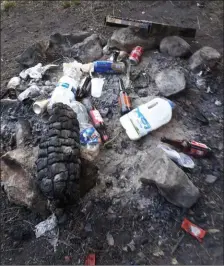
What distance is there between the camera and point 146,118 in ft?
9.10

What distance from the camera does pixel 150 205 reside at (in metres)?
2.45

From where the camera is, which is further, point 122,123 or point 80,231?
point 122,123

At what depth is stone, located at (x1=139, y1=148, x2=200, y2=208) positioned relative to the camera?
234 centimetres

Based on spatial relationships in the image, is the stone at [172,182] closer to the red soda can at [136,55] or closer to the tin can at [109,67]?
the tin can at [109,67]

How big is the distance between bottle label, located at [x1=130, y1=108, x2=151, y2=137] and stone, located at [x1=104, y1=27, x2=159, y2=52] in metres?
1.09

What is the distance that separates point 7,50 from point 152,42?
1.95 metres

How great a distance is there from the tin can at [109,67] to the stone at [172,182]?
1.20 metres

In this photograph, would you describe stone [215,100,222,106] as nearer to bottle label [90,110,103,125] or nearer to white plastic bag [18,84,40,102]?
bottle label [90,110,103,125]

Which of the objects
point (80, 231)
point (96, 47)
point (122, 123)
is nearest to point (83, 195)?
point (80, 231)

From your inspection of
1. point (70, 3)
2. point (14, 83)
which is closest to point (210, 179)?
point (14, 83)

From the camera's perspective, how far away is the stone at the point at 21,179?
256cm

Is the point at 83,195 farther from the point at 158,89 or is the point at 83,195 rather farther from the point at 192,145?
the point at 158,89

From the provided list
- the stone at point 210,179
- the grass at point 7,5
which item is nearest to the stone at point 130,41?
the stone at point 210,179

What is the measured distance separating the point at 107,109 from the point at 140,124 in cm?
43
